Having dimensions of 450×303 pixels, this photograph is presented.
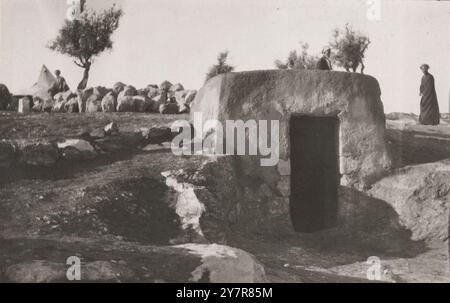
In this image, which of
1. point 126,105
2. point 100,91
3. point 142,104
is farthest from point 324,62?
point 100,91

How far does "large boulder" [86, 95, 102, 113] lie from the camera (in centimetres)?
1291

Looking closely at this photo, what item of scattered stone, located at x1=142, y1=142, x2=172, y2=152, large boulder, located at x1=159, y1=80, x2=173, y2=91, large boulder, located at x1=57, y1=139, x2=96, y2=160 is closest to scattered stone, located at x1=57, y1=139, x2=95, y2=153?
large boulder, located at x1=57, y1=139, x2=96, y2=160

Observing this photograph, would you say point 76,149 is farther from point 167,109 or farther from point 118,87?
point 118,87

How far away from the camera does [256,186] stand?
7809 mm

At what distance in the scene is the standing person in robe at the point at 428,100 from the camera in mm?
11594

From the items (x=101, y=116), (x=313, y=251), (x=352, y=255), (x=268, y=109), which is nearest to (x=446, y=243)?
(x=352, y=255)

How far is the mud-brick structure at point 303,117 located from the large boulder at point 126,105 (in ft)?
16.0

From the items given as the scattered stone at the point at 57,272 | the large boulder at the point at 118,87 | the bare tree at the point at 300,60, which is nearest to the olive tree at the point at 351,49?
the bare tree at the point at 300,60

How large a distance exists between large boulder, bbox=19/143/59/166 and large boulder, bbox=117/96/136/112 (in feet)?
17.5

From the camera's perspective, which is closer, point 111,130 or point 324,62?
point 111,130

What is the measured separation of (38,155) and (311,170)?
173 inches

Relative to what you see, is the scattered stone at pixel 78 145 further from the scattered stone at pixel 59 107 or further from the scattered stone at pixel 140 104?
the scattered stone at pixel 59 107

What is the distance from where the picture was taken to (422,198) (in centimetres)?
763

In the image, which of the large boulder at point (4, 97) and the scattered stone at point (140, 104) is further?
the scattered stone at point (140, 104)
